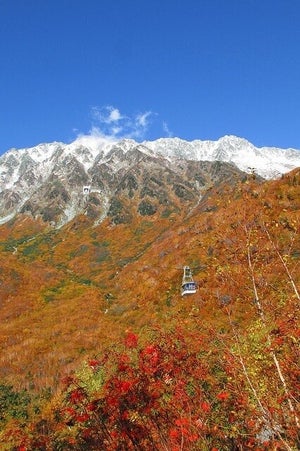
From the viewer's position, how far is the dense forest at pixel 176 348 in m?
13.2

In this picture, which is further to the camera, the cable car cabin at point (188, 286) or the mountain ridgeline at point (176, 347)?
the cable car cabin at point (188, 286)

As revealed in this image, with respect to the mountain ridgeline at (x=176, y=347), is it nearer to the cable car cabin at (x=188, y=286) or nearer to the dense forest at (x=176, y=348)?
the dense forest at (x=176, y=348)

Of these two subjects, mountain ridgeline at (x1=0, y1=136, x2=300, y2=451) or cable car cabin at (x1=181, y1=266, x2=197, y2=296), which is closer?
mountain ridgeline at (x1=0, y1=136, x2=300, y2=451)

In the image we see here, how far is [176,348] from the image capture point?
82.5ft

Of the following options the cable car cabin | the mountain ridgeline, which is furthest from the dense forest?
the cable car cabin

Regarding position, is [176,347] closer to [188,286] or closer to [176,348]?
[176,348]

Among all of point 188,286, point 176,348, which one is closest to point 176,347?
point 176,348

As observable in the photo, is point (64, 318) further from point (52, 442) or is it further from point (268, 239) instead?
point (268, 239)

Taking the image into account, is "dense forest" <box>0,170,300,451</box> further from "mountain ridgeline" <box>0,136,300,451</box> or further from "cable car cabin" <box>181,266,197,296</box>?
"cable car cabin" <box>181,266,197,296</box>

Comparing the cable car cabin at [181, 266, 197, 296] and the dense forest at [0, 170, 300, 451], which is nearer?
the dense forest at [0, 170, 300, 451]

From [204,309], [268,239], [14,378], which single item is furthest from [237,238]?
[14,378]

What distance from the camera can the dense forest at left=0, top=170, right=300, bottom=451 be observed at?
13.2m

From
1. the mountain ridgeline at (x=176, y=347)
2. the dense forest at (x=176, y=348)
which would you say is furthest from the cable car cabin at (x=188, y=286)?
the dense forest at (x=176, y=348)

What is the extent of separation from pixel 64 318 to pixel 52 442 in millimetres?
90853
